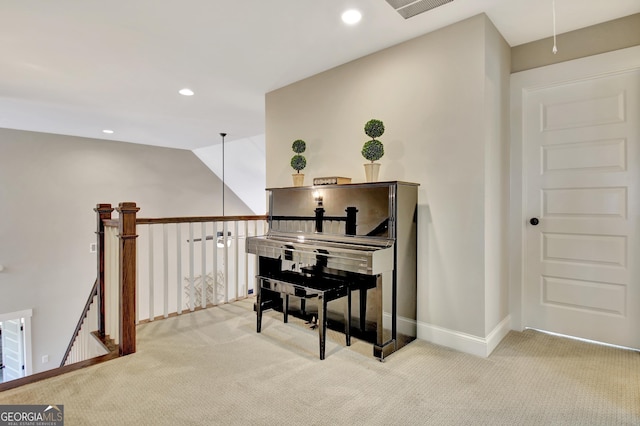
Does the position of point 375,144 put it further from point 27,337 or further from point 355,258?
point 27,337

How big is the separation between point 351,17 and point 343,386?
244cm

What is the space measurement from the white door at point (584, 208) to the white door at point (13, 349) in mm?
7213

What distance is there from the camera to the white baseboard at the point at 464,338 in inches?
94.9

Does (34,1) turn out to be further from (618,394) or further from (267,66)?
(618,394)

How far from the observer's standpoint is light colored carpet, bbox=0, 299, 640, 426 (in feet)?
5.69

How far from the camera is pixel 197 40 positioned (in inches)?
107

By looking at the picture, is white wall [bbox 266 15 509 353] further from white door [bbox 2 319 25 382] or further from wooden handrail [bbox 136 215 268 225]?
white door [bbox 2 319 25 382]

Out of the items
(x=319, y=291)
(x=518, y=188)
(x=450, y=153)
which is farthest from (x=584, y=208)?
(x=319, y=291)

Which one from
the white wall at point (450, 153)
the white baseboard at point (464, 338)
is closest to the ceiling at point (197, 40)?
the white wall at point (450, 153)

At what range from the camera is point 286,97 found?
12.3ft

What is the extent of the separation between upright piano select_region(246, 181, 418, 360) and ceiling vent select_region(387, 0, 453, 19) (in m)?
1.16

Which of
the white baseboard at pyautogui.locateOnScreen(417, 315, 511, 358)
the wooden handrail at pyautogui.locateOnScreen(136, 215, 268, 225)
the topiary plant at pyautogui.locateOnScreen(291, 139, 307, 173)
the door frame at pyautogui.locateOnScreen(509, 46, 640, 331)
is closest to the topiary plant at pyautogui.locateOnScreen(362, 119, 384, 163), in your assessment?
the topiary plant at pyautogui.locateOnScreen(291, 139, 307, 173)

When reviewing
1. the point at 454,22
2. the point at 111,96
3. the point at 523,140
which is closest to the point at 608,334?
the point at 523,140

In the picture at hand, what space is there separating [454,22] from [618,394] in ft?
8.39
